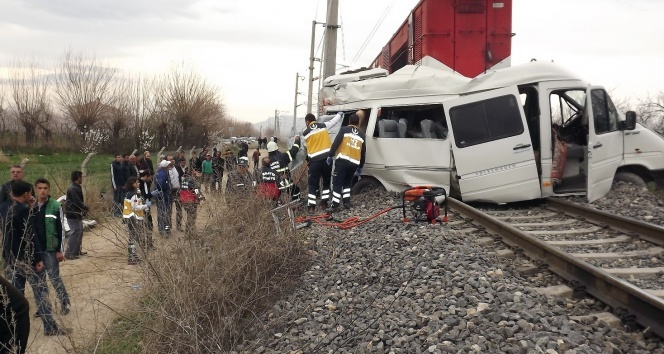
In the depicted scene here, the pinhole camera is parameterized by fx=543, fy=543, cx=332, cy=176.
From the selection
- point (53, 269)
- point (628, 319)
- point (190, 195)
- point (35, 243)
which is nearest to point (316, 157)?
point (190, 195)

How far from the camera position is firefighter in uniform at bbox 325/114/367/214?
31.3 ft

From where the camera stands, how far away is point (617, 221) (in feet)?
24.3

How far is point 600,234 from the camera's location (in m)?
7.33

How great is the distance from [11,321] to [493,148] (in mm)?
7554

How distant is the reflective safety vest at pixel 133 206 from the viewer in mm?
9062

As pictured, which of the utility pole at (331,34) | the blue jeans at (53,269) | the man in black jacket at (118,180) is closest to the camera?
the blue jeans at (53,269)

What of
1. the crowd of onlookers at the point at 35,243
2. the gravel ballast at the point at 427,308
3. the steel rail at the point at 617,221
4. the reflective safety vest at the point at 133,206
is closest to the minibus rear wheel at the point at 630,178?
the steel rail at the point at 617,221

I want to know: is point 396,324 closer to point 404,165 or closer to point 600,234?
point 600,234

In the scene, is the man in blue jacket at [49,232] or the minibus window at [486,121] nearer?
the man in blue jacket at [49,232]

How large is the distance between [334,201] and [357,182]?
1.41 m

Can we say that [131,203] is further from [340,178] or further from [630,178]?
[630,178]

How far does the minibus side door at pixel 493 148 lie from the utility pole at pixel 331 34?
10.5 metres

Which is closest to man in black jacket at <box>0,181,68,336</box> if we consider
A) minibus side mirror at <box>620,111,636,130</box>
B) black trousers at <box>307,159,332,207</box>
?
black trousers at <box>307,159,332,207</box>

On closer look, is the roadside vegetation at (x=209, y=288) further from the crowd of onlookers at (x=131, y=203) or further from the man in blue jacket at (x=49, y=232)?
the man in blue jacket at (x=49, y=232)
